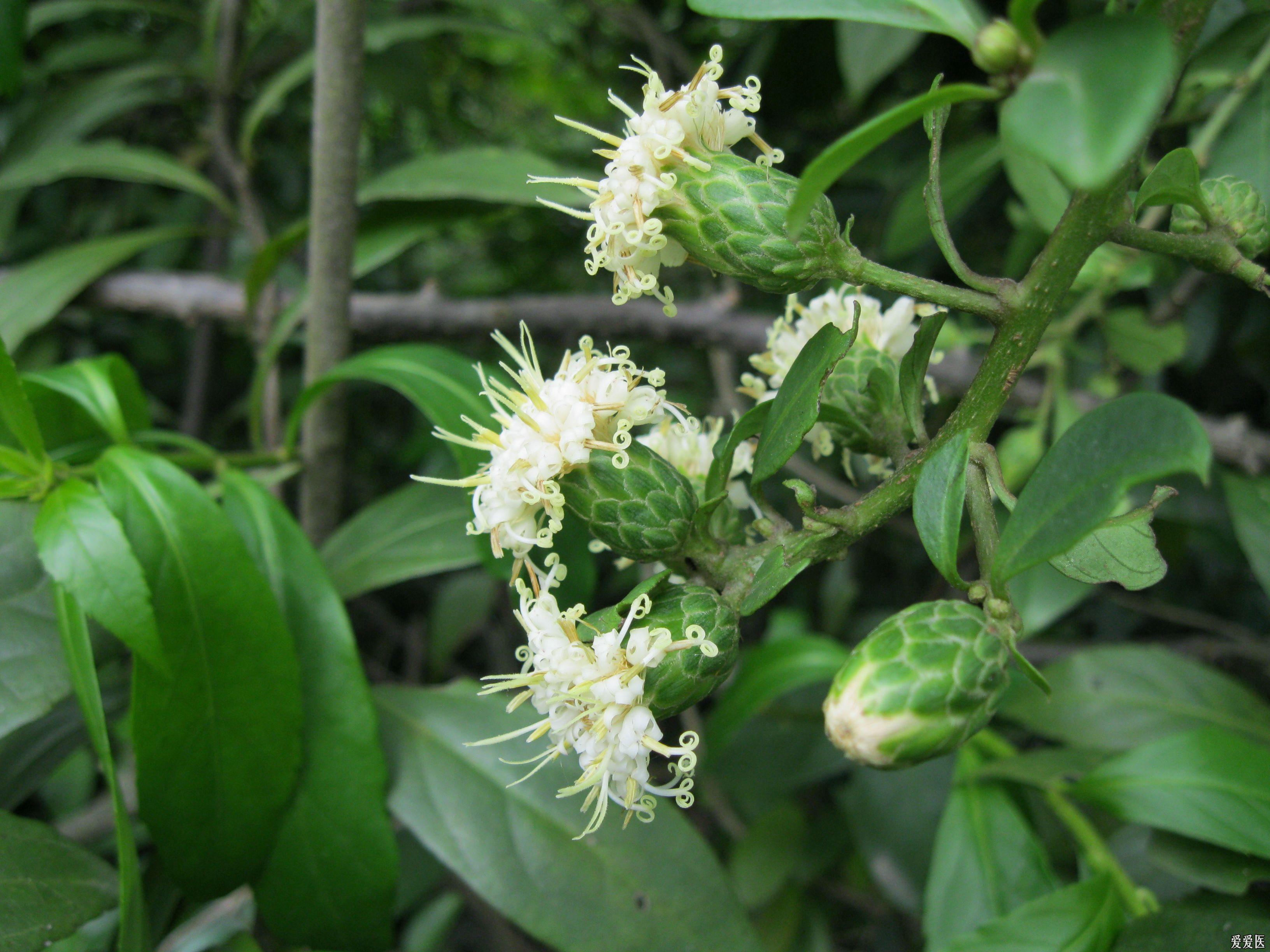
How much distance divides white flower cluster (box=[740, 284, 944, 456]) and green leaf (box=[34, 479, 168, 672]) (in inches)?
20.4

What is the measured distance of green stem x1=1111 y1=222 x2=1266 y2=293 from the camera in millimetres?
537

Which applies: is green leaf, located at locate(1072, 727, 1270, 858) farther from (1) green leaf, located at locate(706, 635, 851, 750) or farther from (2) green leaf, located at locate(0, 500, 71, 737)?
(2) green leaf, located at locate(0, 500, 71, 737)

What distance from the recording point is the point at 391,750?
94cm

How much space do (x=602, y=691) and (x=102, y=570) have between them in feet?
1.39

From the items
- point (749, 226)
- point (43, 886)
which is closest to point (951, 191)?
point (749, 226)

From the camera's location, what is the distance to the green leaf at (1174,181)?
52 cm

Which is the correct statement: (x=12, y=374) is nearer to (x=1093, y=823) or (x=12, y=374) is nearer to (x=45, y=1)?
(x=45, y=1)

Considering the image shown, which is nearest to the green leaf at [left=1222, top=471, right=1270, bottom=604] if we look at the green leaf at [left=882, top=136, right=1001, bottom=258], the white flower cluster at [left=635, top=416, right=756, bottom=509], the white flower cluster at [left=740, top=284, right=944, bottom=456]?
the green leaf at [left=882, top=136, right=1001, bottom=258]

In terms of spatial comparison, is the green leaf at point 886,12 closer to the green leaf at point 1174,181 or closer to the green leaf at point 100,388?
the green leaf at point 1174,181

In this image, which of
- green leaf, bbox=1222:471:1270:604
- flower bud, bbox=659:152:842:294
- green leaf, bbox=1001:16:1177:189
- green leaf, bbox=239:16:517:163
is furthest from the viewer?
green leaf, bbox=239:16:517:163

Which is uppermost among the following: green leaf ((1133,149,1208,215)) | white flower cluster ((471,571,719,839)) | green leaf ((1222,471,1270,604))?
green leaf ((1133,149,1208,215))

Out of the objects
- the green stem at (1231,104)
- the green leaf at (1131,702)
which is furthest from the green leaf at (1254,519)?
the green stem at (1231,104)

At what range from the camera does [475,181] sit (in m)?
1.11

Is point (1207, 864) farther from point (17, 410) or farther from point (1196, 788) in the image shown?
point (17, 410)
